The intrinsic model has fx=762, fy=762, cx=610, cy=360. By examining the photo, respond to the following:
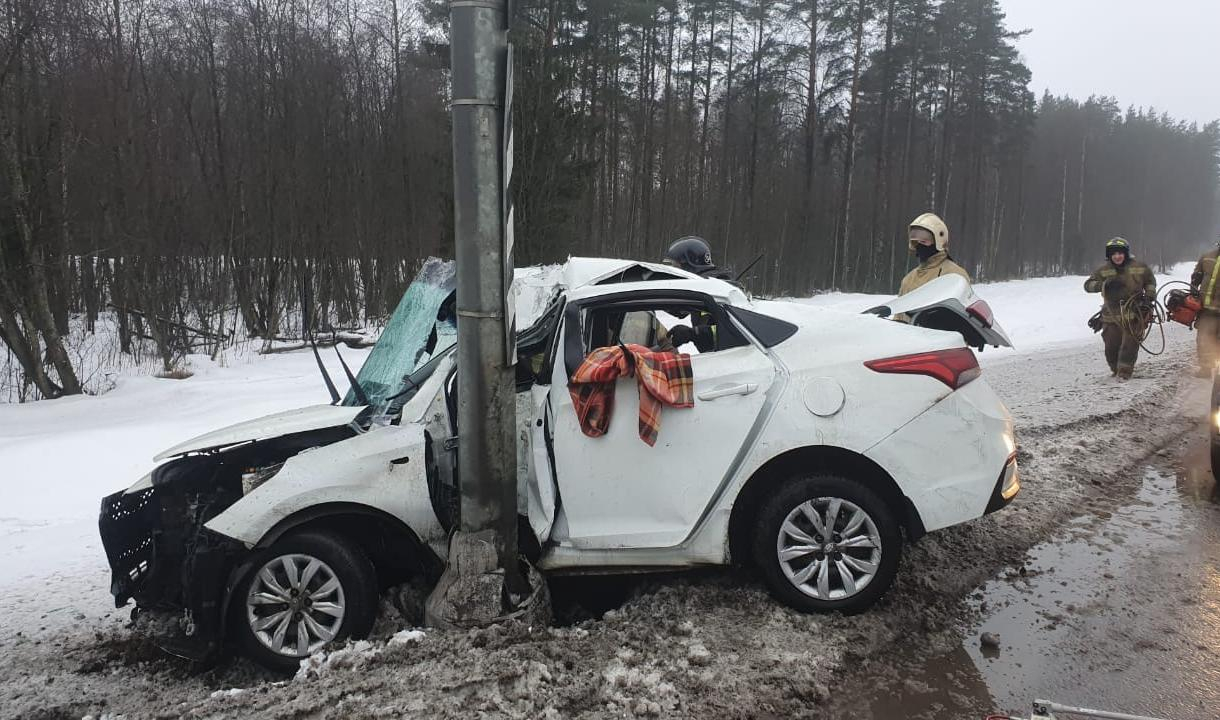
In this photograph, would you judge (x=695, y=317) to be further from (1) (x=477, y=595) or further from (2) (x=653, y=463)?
(1) (x=477, y=595)

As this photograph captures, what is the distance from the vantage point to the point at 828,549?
12.0 feet

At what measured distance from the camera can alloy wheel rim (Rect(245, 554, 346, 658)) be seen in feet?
11.7

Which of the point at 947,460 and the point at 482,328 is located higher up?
the point at 482,328

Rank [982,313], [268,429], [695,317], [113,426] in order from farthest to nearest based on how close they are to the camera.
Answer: [113,426], [695,317], [982,313], [268,429]

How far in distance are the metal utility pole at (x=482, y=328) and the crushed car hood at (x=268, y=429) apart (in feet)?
2.89

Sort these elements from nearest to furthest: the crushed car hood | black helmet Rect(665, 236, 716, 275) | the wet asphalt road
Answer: the wet asphalt road → the crushed car hood → black helmet Rect(665, 236, 716, 275)

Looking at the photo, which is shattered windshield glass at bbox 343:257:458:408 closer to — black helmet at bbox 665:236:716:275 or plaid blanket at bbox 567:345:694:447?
plaid blanket at bbox 567:345:694:447

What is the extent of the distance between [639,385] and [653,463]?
38cm

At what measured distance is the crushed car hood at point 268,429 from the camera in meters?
3.97

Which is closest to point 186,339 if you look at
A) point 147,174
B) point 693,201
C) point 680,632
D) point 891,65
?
point 147,174

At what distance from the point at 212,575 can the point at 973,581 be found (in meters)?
3.91

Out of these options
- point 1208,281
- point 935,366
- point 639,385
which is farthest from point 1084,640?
point 1208,281

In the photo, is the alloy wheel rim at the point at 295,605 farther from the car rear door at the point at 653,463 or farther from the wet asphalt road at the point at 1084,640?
the wet asphalt road at the point at 1084,640

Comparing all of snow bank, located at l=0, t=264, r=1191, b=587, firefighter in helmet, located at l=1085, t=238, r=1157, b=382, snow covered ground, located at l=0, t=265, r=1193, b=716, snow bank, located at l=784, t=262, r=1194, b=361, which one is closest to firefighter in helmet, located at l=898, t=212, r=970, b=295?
snow bank, located at l=0, t=264, r=1191, b=587
